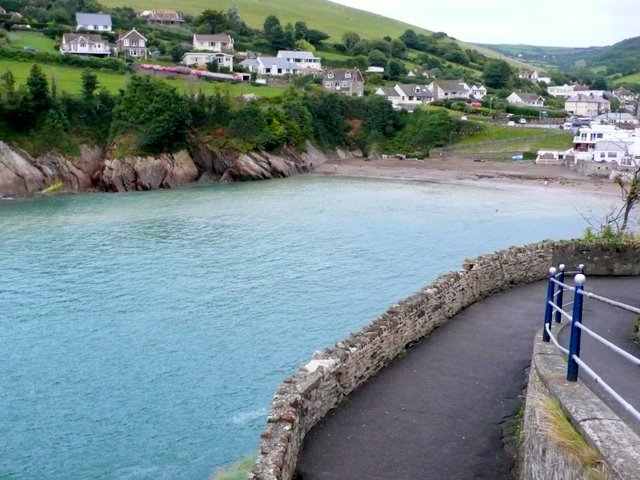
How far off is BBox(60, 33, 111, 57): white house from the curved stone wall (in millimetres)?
97436

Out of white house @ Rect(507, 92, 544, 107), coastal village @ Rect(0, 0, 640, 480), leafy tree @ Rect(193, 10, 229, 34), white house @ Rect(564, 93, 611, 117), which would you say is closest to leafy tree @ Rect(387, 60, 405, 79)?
white house @ Rect(507, 92, 544, 107)

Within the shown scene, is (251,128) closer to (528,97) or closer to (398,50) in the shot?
(528,97)

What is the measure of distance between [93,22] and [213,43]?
22.3 metres

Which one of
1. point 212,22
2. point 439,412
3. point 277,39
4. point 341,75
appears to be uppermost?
point 212,22

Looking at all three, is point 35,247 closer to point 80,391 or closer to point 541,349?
point 80,391

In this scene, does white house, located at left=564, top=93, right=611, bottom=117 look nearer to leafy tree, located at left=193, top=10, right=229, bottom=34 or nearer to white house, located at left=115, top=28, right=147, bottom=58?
leafy tree, located at left=193, top=10, right=229, bottom=34

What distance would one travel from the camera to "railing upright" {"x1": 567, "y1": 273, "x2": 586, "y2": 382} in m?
7.08

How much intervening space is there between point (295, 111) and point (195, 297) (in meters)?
61.5

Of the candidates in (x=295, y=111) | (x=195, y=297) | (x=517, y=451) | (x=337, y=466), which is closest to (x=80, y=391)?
(x=195, y=297)

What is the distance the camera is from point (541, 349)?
30.2ft

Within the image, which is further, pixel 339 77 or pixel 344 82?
pixel 339 77

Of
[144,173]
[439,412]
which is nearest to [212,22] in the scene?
[144,173]

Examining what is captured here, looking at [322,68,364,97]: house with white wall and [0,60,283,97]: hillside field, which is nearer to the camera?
[0,60,283,97]: hillside field

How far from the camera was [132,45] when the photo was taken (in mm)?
112625
